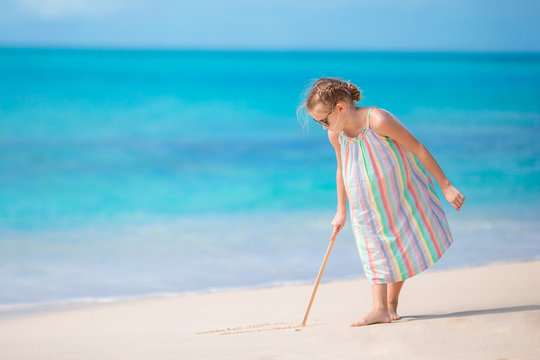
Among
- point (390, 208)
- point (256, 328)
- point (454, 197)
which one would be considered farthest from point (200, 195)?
point (454, 197)

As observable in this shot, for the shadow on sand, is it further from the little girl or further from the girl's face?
the girl's face

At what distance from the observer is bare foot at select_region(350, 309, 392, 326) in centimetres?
212

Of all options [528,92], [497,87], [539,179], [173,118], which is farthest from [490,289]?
[497,87]

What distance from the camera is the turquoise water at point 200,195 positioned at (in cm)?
371

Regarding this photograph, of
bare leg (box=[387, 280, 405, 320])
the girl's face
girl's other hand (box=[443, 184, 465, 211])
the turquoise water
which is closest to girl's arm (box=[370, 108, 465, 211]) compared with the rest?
girl's other hand (box=[443, 184, 465, 211])

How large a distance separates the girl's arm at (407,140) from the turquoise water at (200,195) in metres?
1.51

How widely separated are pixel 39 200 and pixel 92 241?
1.69 meters

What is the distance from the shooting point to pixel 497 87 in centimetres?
2072

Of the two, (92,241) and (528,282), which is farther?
(92,241)

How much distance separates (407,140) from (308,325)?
74cm

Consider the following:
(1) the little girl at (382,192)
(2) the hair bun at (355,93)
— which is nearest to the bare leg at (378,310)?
(1) the little girl at (382,192)

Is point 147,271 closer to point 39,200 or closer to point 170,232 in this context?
point 170,232

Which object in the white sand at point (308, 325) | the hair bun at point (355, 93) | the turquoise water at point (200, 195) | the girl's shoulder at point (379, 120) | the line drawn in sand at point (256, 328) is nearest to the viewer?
the white sand at point (308, 325)

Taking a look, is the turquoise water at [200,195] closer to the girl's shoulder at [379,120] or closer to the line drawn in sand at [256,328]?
the line drawn in sand at [256,328]
